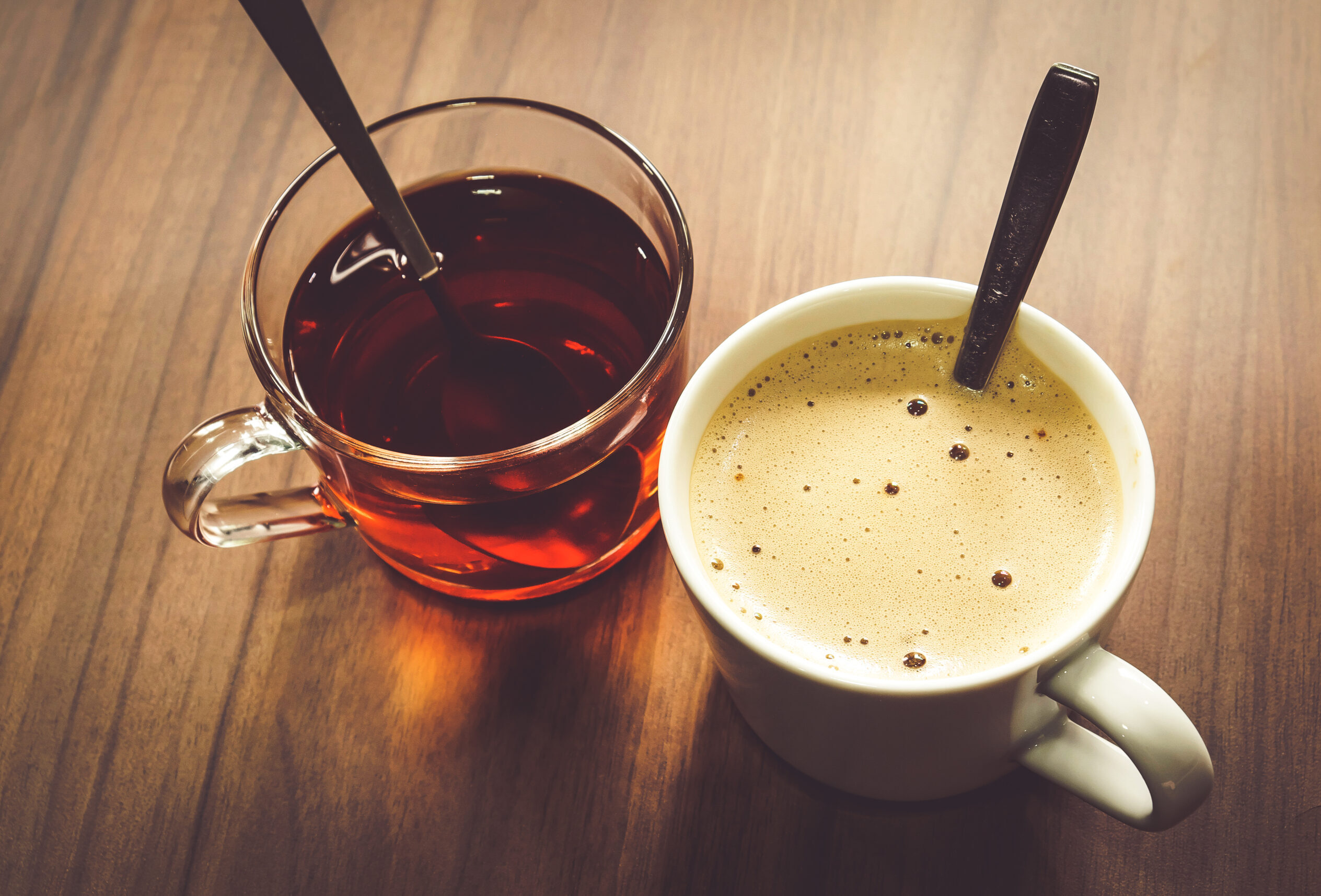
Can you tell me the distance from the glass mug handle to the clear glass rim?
34mm

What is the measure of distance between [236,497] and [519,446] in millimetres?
204

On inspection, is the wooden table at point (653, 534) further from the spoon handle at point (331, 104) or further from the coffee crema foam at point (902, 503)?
the spoon handle at point (331, 104)

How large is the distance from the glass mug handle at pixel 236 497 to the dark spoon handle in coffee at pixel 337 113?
5.5 inches

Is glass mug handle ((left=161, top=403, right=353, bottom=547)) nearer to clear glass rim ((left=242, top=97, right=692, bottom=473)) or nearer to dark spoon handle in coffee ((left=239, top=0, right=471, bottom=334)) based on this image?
clear glass rim ((left=242, top=97, right=692, bottom=473))

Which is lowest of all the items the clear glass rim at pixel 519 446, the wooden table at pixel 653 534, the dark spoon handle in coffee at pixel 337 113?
the wooden table at pixel 653 534

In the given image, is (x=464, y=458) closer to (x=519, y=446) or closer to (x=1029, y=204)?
(x=519, y=446)

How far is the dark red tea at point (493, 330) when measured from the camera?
2.16 ft

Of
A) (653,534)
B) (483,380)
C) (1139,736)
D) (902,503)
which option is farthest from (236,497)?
(1139,736)

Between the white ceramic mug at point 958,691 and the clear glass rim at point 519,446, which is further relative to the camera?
the clear glass rim at point 519,446

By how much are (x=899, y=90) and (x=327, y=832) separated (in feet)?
2.54

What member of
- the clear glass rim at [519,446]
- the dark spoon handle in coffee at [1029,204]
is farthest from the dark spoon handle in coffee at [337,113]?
the dark spoon handle in coffee at [1029,204]

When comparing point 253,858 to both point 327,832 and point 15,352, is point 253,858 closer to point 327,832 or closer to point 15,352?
point 327,832

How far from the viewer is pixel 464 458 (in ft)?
1.86

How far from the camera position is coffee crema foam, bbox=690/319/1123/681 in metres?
0.55
